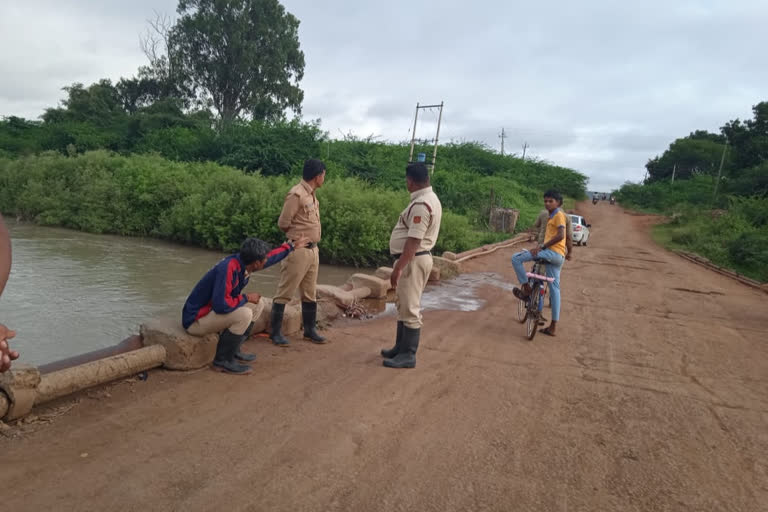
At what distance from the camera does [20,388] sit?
3301mm

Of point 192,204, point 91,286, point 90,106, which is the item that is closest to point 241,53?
point 90,106

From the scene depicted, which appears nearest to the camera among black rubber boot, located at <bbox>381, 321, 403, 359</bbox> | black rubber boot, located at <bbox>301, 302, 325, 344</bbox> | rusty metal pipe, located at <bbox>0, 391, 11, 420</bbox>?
rusty metal pipe, located at <bbox>0, 391, 11, 420</bbox>

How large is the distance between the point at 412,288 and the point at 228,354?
174cm

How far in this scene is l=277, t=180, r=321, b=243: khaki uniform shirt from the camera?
5.07m

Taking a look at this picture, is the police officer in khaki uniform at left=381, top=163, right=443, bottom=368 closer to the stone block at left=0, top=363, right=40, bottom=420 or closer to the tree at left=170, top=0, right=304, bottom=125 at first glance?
the stone block at left=0, top=363, right=40, bottom=420

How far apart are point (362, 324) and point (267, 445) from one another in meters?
3.57

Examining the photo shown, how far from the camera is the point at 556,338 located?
251 inches

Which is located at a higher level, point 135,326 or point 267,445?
point 267,445

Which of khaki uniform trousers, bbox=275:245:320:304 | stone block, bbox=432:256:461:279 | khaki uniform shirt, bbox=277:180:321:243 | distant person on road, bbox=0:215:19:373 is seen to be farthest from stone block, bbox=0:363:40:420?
stone block, bbox=432:256:461:279

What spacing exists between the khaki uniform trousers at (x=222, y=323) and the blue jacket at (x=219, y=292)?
44 mm

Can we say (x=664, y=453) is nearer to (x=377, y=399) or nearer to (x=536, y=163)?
(x=377, y=399)

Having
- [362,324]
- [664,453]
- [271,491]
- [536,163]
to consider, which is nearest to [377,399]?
[271,491]

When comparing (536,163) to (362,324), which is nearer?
(362,324)

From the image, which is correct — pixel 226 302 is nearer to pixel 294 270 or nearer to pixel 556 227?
pixel 294 270
